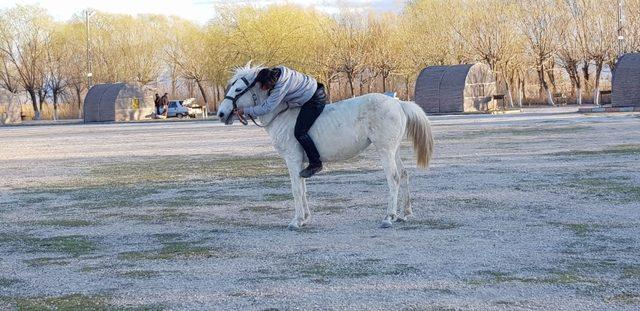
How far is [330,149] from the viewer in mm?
10688

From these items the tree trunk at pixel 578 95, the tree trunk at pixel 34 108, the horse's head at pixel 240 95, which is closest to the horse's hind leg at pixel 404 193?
the horse's head at pixel 240 95

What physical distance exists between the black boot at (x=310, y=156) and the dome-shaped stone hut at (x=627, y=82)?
40.4 meters

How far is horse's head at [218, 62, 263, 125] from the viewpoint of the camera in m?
10.6

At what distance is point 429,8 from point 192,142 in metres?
52.2

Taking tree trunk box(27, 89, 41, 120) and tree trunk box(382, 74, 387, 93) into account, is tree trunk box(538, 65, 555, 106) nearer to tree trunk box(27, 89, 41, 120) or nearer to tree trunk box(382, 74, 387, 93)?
tree trunk box(382, 74, 387, 93)

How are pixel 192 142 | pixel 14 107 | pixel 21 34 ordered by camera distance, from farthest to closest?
pixel 21 34, pixel 14 107, pixel 192 142

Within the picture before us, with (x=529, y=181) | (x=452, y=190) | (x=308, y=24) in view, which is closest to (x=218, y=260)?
(x=452, y=190)

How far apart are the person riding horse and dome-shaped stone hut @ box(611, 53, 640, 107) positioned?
40.3 m

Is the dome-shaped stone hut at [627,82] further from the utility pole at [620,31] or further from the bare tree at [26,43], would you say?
the bare tree at [26,43]

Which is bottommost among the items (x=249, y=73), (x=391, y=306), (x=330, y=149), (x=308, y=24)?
(x=391, y=306)

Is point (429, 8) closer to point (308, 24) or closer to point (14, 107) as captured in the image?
point (308, 24)

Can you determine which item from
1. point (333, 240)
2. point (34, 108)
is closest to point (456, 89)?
point (333, 240)

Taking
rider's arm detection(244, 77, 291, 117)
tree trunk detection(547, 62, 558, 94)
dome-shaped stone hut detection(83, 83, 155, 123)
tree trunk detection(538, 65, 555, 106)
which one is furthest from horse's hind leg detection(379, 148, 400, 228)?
tree trunk detection(547, 62, 558, 94)

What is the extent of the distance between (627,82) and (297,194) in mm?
41119
